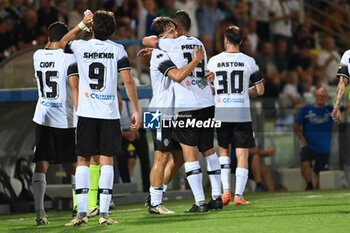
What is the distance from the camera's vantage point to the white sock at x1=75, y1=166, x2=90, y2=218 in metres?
8.16

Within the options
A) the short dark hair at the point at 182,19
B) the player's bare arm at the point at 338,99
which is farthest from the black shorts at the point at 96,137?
the player's bare arm at the point at 338,99

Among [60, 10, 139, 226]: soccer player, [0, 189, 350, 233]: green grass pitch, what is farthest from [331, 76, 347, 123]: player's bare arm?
[60, 10, 139, 226]: soccer player

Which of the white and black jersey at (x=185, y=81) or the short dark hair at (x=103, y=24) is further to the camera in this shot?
the white and black jersey at (x=185, y=81)

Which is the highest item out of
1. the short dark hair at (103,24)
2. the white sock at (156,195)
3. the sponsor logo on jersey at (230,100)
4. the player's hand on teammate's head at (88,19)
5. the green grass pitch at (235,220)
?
the player's hand on teammate's head at (88,19)

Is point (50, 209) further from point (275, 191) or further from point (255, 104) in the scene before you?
point (255, 104)

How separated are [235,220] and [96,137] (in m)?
1.63

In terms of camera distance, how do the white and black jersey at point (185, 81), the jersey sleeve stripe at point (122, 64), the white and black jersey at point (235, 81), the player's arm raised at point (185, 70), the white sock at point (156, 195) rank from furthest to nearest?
the white and black jersey at point (235, 81) → the white sock at point (156, 195) → the white and black jersey at point (185, 81) → the player's arm raised at point (185, 70) → the jersey sleeve stripe at point (122, 64)

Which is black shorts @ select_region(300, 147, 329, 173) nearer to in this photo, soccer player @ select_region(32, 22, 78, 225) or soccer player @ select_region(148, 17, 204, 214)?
soccer player @ select_region(148, 17, 204, 214)

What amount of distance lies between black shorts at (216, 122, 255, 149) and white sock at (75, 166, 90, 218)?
113 inches

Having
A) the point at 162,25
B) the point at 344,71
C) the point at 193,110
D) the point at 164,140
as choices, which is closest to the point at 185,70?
the point at 193,110

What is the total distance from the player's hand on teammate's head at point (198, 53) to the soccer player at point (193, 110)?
0.13 metres

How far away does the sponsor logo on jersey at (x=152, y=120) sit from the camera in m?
9.60

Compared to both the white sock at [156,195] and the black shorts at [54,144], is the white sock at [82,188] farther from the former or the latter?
the white sock at [156,195]

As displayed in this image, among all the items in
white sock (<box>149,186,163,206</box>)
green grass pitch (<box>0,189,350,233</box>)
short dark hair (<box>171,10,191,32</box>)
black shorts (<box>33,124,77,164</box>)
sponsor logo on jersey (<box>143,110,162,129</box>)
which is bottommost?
green grass pitch (<box>0,189,350,233</box>)
